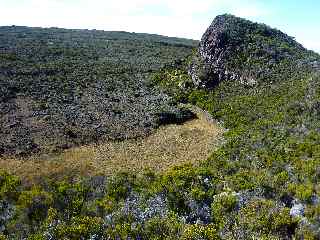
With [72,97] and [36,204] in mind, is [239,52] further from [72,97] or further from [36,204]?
[36,204]

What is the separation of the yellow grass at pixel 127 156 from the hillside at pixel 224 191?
161cm

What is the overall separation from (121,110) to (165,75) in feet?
86.2

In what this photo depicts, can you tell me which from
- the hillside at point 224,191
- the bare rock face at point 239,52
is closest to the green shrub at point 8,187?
the hillside at point 224,191

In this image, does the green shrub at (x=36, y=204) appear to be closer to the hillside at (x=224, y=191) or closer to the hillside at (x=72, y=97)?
the hillside at (x=224, y=191)

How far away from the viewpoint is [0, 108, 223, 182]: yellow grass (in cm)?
4941

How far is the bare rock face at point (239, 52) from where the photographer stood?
77.9 m

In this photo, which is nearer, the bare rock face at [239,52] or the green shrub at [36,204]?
the green shrub at [36,204]

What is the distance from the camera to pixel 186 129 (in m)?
64.9

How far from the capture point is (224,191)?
118 feet

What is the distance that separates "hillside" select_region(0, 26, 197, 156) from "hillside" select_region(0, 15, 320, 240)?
8.08 m

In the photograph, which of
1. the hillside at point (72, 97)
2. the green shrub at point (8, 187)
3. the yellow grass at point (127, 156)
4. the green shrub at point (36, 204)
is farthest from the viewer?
the hillside at point (72, 97)

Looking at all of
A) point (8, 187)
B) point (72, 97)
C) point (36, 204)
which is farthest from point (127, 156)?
point (72, 97)

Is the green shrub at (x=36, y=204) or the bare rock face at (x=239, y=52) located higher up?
the bare rock face at (x=239, y=52)

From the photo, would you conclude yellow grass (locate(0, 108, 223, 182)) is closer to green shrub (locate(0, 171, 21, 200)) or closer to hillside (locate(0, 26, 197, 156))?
hillside (locate(0, 26, 197, 156))
